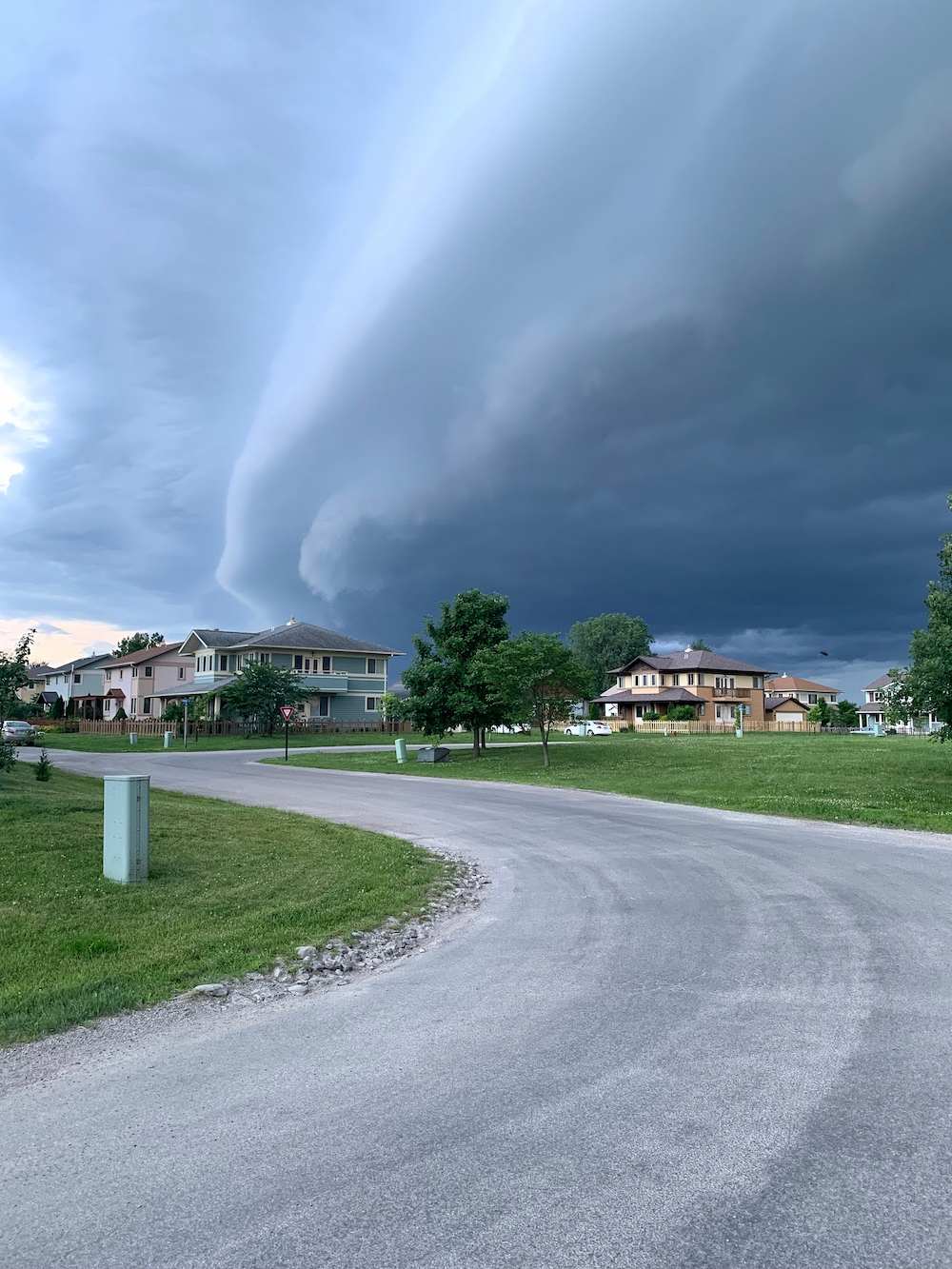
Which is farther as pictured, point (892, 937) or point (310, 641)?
point (310, 641)

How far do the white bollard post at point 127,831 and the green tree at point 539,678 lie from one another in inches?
935

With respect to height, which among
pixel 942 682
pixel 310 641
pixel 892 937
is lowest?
pixel 892 937

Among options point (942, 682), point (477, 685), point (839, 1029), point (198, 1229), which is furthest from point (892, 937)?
point (477, 685)

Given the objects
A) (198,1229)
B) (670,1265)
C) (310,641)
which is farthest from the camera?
(310,641)

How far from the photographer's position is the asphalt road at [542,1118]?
10.8 feet

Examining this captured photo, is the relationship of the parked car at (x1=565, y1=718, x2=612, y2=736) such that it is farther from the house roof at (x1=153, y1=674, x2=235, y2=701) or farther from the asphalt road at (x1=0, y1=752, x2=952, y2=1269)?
the asphalt road at (x1=0, y1=752, x2=952, y2=1269)

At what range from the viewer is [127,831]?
388 inches

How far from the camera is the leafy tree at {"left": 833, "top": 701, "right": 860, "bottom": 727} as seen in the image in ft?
252

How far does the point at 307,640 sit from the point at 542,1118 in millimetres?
68599

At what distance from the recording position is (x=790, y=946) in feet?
24.3

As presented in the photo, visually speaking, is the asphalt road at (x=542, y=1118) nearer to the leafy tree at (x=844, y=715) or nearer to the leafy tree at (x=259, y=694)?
the leafy tree at (x=259, y=694)

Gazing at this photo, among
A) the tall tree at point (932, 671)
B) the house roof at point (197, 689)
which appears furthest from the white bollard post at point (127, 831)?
the house roof at point (197, 689)

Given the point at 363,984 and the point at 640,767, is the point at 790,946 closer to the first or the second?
the point at 363,984

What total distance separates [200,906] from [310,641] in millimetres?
62962
